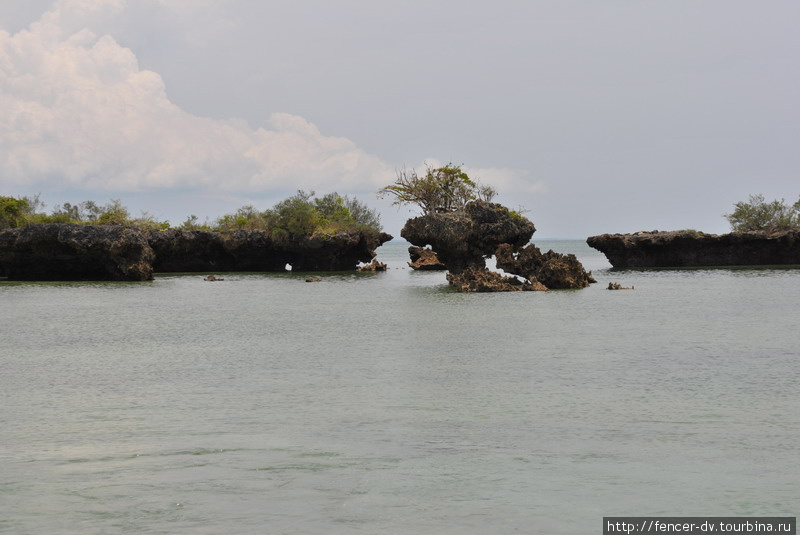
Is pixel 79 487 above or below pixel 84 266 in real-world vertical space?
below

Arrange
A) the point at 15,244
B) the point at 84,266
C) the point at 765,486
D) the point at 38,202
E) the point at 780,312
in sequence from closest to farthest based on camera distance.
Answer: the point at 765,486
the point at 780,312
the point at 15,244
the point at 84,266
the point at 38,202

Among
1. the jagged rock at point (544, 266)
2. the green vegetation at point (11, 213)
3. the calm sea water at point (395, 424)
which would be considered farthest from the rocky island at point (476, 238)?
the green vegetation at point (11, 213)

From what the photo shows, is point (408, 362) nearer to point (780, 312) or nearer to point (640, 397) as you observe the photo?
point (640, 397)

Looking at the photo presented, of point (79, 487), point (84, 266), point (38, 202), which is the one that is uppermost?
point (38, 202)

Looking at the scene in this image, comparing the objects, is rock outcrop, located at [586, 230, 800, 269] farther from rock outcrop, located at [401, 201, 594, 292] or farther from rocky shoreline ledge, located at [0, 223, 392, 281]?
rock outcrop, located at [401, 201, 594, 292]

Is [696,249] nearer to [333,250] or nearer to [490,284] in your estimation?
[333,250]

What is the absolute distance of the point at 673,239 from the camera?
73062 mm

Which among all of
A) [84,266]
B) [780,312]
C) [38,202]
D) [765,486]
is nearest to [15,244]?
[84,266]

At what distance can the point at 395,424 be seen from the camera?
536 inches

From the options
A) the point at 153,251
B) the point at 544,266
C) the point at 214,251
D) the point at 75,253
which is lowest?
the point at 544,266

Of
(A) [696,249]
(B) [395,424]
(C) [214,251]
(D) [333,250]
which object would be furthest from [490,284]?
(A) [696,249]

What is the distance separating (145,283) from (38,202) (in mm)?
27810

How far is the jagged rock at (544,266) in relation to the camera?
151 feet

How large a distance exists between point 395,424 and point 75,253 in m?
46.5
